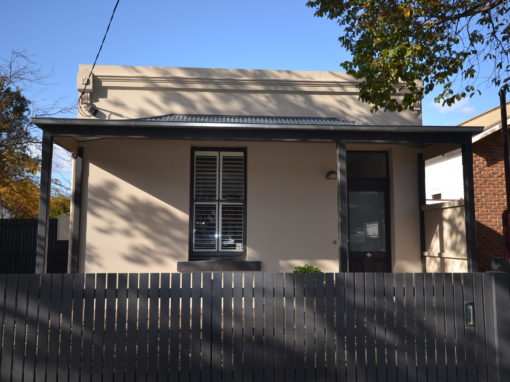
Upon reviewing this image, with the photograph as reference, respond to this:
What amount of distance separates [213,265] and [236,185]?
1.66m

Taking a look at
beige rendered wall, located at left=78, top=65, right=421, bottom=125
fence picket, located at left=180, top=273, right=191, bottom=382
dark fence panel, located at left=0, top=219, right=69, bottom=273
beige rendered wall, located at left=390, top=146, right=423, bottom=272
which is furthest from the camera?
dark fence panel, located at left=0, top=219, right=69, bottom=273

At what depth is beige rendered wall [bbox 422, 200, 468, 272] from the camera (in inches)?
288

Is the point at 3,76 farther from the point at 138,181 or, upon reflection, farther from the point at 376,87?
the point at 376,87

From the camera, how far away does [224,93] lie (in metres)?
8.96

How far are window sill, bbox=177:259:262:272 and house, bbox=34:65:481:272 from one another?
19mm

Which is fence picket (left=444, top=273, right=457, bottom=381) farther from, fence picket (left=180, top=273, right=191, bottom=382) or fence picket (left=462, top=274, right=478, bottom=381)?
fence picket (left=180, top=273, right=191, bottom=382)

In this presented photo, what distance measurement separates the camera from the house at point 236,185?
319 inches

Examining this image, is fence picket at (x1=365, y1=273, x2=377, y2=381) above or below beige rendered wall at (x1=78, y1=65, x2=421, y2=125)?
below

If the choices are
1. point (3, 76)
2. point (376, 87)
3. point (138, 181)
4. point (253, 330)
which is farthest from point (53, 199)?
point (253, 330)

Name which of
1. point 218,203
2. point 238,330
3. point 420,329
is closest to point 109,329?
Result: point 238,330

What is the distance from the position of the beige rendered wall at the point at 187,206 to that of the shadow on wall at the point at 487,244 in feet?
11.6

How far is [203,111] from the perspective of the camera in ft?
29.0

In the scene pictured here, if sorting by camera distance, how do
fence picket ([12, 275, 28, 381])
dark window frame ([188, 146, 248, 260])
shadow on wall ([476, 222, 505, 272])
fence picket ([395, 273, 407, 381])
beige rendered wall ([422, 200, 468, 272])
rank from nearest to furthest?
fence picket ([12, 275, 28, 381]), fence picket ([395, 273, 407, 381]), beige rendered wall ([422, 200, 468, 272]), dark window frame ([188, 146, 248, 260]), shadow on wall ([476, 222, 505, 272])

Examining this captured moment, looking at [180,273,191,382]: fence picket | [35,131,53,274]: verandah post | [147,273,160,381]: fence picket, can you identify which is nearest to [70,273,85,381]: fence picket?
[147,273,160,381]: fence picket
